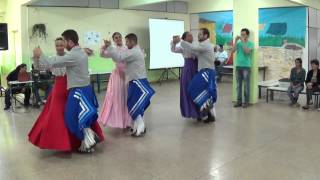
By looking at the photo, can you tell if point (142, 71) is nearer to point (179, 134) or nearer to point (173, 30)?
point (179, 134)

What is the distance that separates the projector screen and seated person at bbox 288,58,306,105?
4.81 meters

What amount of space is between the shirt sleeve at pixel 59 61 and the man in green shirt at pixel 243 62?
13.2 ft

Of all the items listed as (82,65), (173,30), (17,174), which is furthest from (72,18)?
(17,174)

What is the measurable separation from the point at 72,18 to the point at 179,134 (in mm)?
5681

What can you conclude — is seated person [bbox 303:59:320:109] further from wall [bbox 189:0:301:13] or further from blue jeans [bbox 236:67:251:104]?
wall [bbox 189:0:301:13]

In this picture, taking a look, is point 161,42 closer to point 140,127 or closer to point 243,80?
point 243,80

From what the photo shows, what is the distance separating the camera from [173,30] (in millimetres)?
11828

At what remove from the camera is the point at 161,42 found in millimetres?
11414

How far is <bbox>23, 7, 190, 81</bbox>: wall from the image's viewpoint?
9086 millimetres

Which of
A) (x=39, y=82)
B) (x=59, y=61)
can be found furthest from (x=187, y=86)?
(x=39, y=82)

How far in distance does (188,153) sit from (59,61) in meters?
1.80

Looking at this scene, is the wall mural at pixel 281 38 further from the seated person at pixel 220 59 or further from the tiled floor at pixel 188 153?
the tiled floor at pixel 188 153

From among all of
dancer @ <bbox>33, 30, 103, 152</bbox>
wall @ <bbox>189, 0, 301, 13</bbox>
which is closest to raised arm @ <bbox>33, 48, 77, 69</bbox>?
dancer @ <bbox>33, 30, 103, 152</bbox>

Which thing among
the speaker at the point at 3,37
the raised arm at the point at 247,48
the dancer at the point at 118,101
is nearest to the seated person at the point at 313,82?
the raised arm at the point at 247,48
